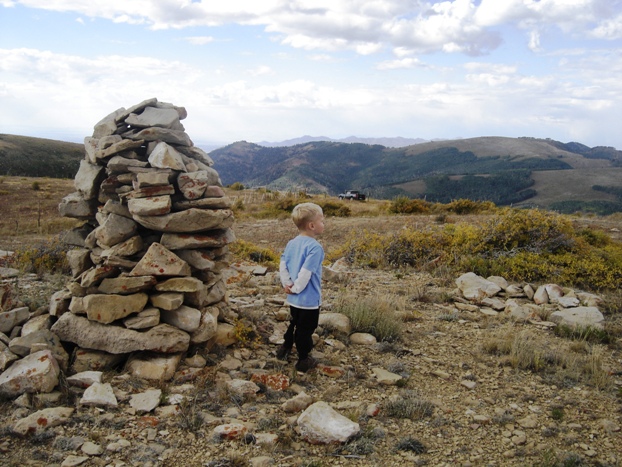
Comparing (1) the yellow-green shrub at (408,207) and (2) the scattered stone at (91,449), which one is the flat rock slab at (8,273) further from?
(1) the yellow-green shrub at (408,207)

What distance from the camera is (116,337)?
15.7 feet

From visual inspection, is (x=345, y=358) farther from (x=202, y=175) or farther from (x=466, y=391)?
(x=202, y=175)

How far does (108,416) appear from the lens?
4.00m

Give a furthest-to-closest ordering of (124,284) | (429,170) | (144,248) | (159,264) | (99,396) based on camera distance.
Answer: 1. (429,170)
2. (144,248)
3. (159,264)
4. (124,284)
5. (99,396)

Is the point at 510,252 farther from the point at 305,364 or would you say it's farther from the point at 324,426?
the point at 324,426

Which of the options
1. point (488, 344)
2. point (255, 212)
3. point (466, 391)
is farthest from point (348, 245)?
point (255, 212)

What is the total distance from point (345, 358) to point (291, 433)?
6.06 ft

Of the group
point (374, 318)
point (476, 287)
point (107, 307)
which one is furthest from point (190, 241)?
point (476, 287)

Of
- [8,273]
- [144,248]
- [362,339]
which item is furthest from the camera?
[8,273]

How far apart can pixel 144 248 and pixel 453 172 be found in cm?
15854

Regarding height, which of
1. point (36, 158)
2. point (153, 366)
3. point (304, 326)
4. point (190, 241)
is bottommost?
point (153, 366)

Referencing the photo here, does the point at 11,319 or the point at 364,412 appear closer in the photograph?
the point at 364,412

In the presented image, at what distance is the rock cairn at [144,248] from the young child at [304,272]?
1099mm

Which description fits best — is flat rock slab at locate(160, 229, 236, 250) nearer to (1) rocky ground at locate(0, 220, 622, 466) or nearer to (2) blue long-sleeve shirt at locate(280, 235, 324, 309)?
(2) blue long-sleeve shirt at locate(280, 235, 324, 309)
